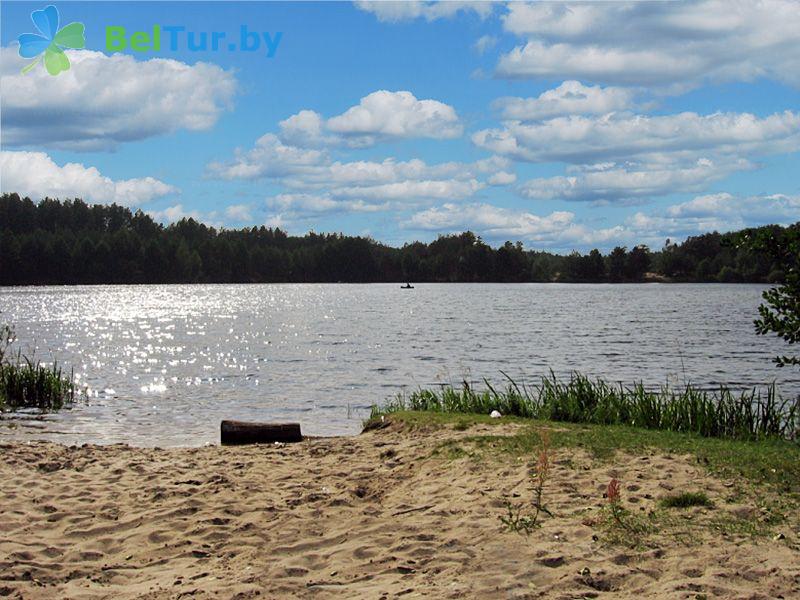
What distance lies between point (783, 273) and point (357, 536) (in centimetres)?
803

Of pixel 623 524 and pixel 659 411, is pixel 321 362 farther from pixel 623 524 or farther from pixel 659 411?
pixel 623 524

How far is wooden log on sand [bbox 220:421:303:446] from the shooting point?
16500 mm

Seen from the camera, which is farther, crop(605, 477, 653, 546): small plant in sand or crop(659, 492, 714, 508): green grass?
crop(659, 492, 714, 508): green grass

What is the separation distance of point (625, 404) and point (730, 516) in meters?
8.14

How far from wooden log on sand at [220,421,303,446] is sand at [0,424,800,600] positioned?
297 cm

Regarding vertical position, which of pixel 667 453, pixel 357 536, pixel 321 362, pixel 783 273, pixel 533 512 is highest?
pixel 783 273

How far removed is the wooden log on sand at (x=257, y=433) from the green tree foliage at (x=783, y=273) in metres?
9.27

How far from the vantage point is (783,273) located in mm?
12398

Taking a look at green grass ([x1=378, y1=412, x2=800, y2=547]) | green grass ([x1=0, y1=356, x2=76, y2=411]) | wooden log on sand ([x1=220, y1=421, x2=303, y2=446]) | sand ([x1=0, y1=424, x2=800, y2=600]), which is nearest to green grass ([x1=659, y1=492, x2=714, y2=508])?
green grass ([x1=378, y1=412, x2=800, y2=547])

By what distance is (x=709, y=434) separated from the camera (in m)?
15.4

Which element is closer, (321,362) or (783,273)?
(783,273)

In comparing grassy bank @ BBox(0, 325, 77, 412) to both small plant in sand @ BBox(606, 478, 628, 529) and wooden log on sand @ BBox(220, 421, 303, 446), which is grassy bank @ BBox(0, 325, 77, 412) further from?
small plant in sand @ BBox(606, 478, 628, 529)

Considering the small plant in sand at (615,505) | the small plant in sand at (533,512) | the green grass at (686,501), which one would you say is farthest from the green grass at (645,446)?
the small plant in sand at (615,505)

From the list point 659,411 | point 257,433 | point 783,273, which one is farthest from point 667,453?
point 257,433
